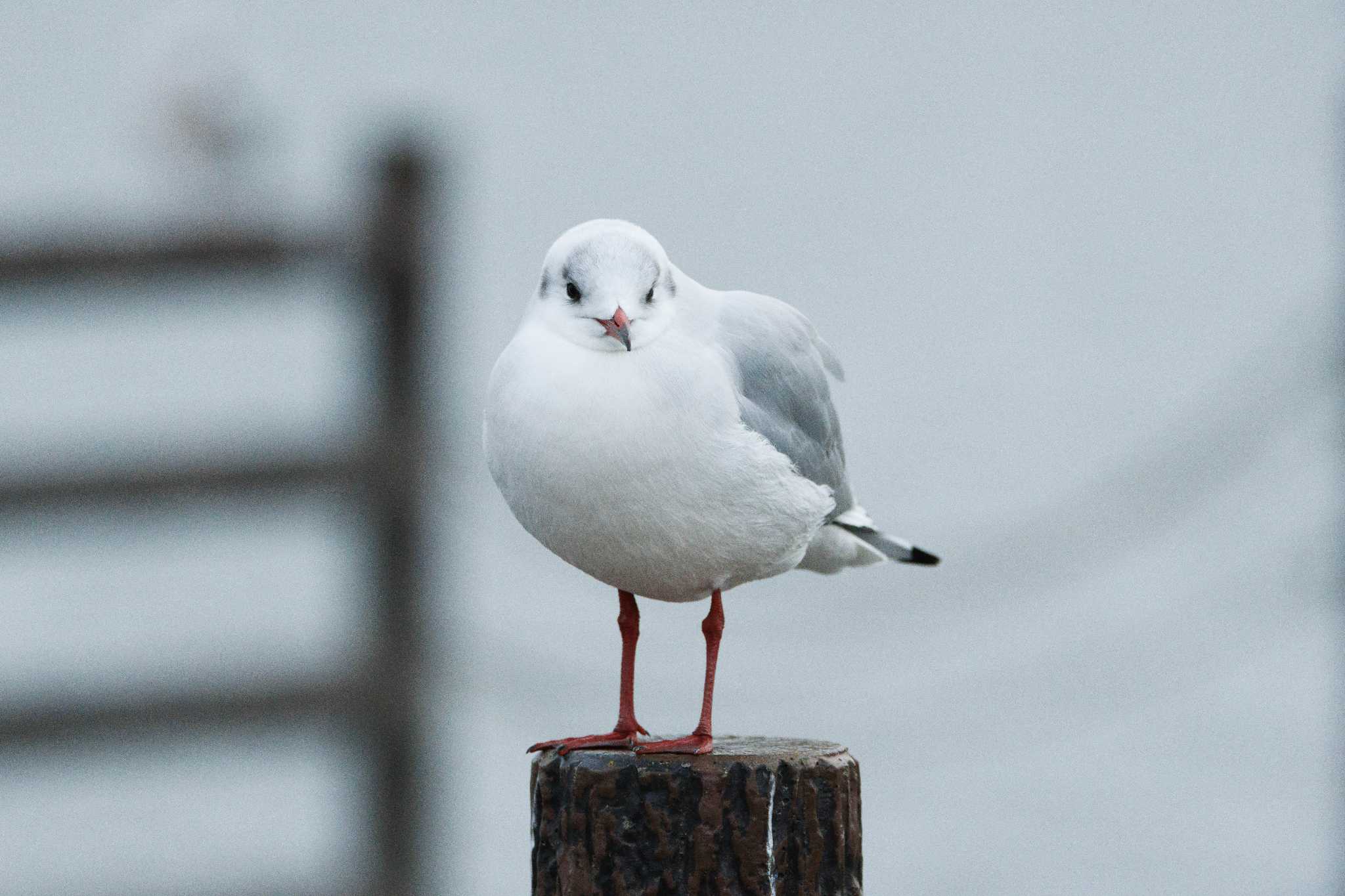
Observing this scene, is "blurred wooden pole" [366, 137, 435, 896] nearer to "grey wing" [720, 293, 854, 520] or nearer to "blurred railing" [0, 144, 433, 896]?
"blurred railing" [0, 144, 433, 896]

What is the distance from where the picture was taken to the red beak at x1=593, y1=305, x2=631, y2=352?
125cm

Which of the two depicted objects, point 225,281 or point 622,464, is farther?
point 225,281

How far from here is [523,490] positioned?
1.28 metres

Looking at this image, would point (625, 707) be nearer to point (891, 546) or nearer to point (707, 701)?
point (707, 701)

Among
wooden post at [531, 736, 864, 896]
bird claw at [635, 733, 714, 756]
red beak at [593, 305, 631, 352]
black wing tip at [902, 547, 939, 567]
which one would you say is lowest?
wooden post at [531, 736, 864, 896]

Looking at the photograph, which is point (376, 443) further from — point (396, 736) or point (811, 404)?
point (811, 404)

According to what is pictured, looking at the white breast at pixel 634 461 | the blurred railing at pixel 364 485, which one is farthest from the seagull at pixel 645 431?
the blurred railing at pixel 364 485

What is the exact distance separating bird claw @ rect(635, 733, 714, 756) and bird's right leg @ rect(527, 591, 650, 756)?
0.13 feet

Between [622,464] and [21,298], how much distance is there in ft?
6.12

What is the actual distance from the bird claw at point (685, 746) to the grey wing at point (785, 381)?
0.24 m

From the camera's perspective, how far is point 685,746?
4.33ft

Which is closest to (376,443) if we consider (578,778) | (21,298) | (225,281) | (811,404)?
(225,281)

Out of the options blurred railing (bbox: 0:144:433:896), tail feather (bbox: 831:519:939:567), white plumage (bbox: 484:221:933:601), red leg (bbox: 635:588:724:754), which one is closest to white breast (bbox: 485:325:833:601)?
white plumage (bbox: 484:221:933:601)

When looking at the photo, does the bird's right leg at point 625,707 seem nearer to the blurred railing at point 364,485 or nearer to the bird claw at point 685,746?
the bird claw at point 685,746
